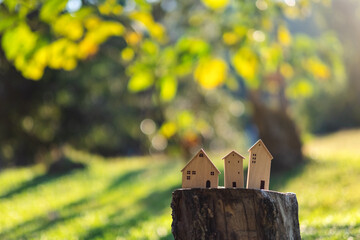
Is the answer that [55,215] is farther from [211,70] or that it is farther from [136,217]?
[211,70]

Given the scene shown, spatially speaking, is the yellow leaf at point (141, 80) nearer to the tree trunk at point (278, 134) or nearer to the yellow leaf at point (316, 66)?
the yellow leaf at point (316, 66)

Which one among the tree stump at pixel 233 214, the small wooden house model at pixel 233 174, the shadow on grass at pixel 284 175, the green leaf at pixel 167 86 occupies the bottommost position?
the tree stump at pixel 233 214

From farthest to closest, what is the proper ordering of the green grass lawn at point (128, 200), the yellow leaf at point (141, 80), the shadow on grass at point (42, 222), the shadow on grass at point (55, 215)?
the shadow on grass at point (55, 215), the shadow on grass at point (42, 222), the green grass lawn at point (128, 200), the yellow leaf at point (141, 80)

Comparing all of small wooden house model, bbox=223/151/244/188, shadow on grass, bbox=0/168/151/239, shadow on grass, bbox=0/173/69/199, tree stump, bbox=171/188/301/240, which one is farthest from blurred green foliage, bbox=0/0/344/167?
shadow on grass, bbox=0/168/151/239

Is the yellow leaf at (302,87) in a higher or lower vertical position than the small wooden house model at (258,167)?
higher

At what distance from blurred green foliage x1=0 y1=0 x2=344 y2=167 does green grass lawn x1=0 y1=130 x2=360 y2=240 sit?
1.40 m

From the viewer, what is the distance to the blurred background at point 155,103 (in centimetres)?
365

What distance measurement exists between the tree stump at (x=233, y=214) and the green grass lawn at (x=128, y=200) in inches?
56.4

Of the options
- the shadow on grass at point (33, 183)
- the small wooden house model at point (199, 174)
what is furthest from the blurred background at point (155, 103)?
the small wooden house model at point (199, 174)

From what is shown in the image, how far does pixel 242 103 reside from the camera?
23.6m

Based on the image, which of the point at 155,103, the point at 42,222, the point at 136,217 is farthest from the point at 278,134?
the point at 42,222

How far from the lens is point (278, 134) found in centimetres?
1173

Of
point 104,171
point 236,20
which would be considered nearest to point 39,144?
point 104,171

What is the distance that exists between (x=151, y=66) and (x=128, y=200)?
26.0ft
